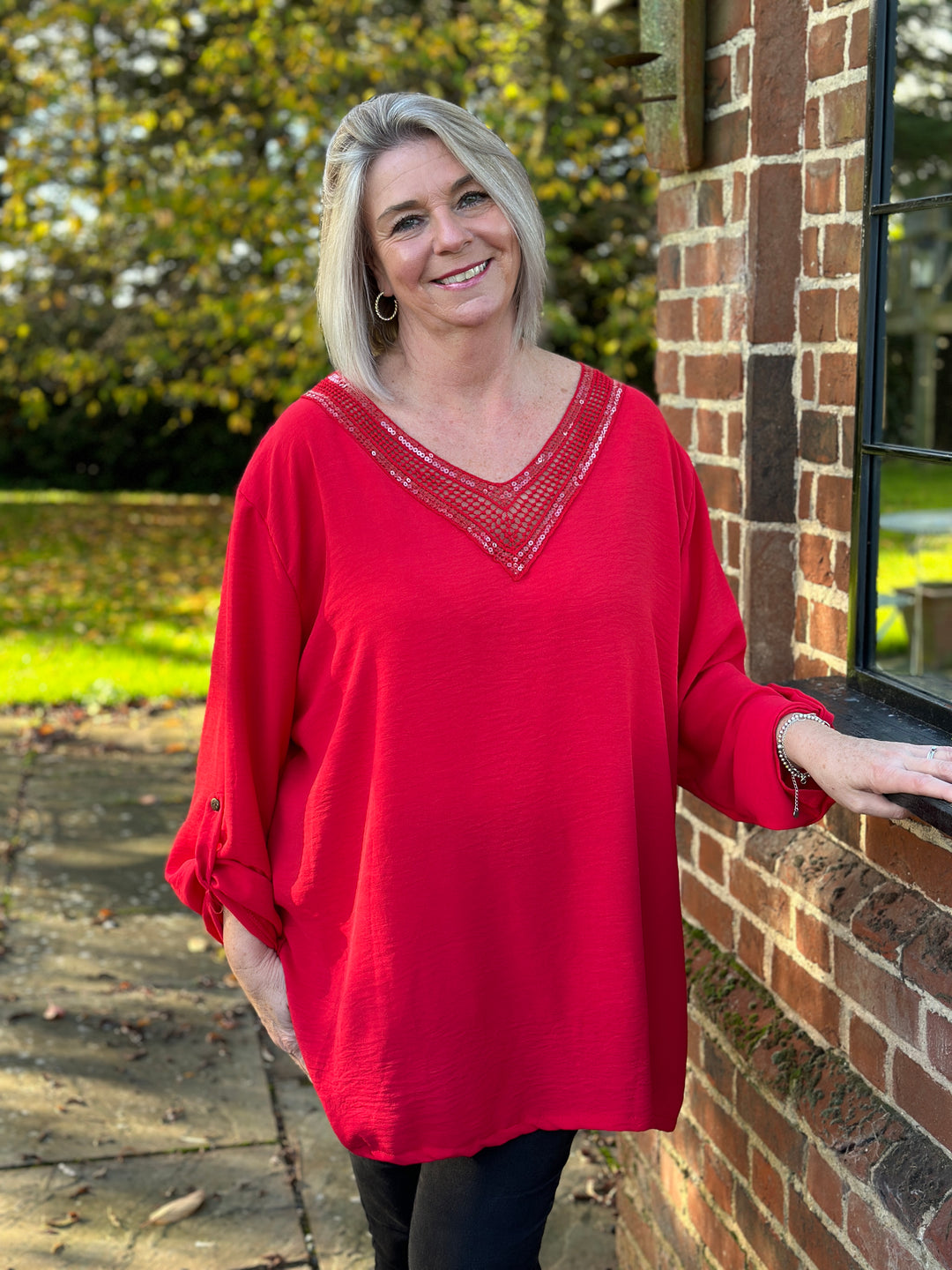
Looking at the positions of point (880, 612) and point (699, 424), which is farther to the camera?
point (880, 612)

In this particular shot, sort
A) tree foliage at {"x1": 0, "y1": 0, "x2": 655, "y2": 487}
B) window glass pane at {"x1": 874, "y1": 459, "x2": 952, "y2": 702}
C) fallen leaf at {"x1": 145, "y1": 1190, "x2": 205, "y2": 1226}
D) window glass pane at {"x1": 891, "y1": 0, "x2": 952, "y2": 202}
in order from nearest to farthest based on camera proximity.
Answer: fallen leaf at {"x1": 145, "y1": 1190, "x2": 205, "y2": 1226} < window glass pane at {"x1": 874, "y1": 459, "x2": 952, "y2": 702} < tree foliage at {"x1": 0, "y1": 0, "x2": 655, "y2": 487} < window glass pane at {"x1": 891, "y1": 0, "x2": 952, "y2": 202}

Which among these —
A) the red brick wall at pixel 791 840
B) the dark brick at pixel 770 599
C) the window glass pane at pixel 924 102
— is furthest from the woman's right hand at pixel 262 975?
the window glass pane at pixel 924 102

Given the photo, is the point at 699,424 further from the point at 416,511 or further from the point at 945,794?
the point at 945,794

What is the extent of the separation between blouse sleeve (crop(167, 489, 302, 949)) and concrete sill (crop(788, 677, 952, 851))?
0.85 metres

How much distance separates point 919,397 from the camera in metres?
15.2

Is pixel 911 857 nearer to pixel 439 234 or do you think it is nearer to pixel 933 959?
pixel 933 959

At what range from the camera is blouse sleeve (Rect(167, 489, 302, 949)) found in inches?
76.1

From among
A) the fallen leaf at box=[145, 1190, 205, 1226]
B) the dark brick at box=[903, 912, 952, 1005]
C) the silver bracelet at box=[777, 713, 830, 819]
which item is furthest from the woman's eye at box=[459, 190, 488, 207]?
the fallen leaf at box=[145, 1190, 205, 1226]

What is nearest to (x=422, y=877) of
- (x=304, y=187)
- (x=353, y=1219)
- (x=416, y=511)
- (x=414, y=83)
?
(x=416, y=511)

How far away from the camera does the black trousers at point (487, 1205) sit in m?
1.92

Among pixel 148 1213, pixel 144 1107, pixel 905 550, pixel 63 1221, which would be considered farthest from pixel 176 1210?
pixel 905 550

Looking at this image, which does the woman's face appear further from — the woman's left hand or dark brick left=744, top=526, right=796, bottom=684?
the woman's left hand

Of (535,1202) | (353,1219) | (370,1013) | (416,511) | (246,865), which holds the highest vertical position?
(416,511)

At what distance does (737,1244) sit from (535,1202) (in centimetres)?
65
